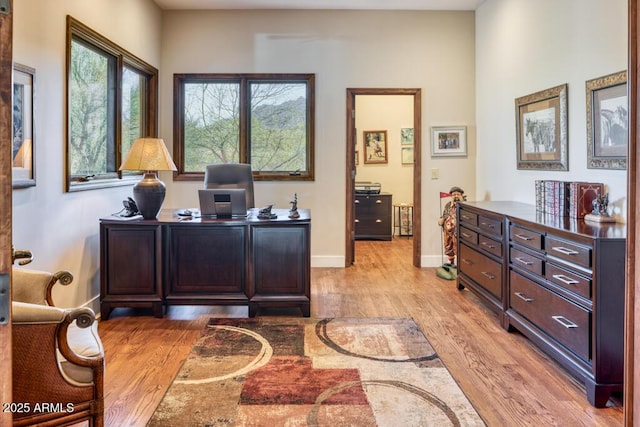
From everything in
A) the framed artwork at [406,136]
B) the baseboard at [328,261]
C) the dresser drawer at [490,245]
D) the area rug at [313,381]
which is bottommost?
the area rug at [313,381]

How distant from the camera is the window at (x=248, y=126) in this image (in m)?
5.39

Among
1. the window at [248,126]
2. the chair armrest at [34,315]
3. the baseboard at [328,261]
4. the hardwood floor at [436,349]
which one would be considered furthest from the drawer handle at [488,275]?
the chair armrest at [34,315]

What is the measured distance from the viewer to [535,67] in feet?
13.0

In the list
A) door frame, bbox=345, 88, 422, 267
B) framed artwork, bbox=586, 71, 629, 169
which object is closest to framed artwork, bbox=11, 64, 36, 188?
door frame, bbox=345, 88, 422, 267

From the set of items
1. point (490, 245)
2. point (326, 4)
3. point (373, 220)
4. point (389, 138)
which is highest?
point (326, 4)

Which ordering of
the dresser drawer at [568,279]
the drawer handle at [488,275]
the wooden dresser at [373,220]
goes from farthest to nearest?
the wooden dresser at [373,220] → the drawer handle at [488,275] → the dresser drawer at [568,279]

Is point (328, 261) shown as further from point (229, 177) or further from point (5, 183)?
point (5, 183)

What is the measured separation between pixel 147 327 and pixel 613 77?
3.51m

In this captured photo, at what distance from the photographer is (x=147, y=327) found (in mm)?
3318

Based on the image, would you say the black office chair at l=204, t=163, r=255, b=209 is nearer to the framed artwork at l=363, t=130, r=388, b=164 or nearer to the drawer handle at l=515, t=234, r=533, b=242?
the drawer handle at l=515, t=234, r=533, b=242

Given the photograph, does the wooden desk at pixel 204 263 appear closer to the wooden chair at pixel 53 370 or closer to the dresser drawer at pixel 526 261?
the dresser drawer at pixel 526 261

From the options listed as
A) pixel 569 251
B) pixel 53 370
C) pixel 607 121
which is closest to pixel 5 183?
pixel 53 370

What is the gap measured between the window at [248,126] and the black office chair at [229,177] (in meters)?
1.02

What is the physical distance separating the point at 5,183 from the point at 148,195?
2.86 metres
